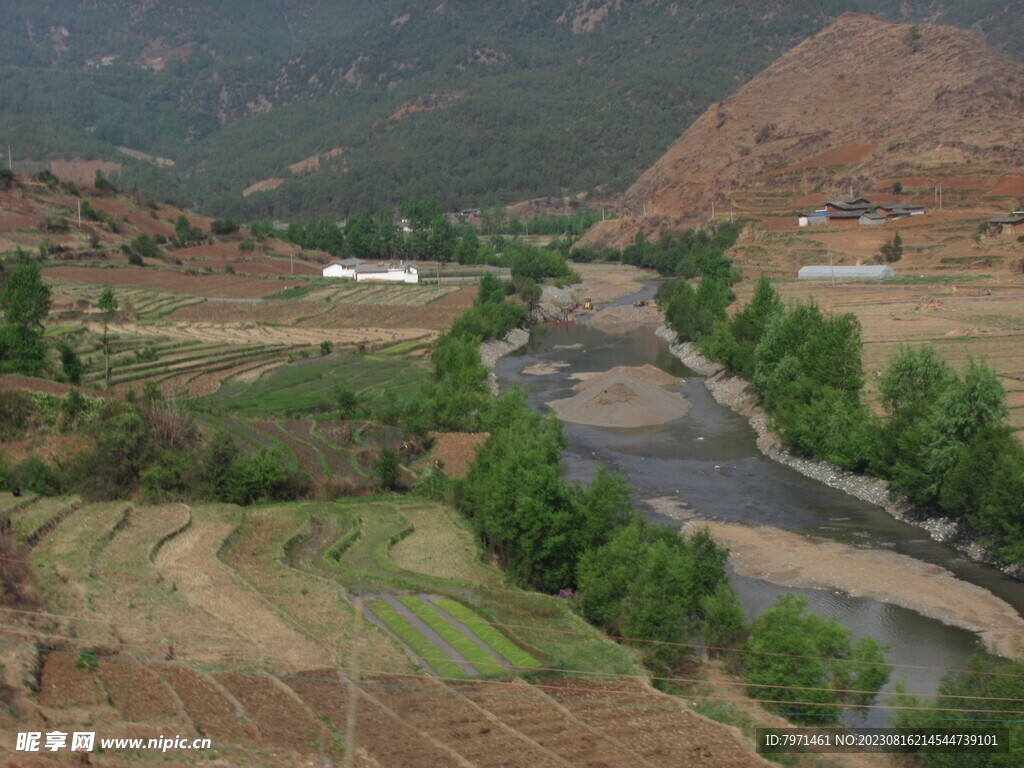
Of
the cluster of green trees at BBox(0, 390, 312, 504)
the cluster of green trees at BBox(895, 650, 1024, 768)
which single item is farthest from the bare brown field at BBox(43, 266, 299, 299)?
the cluster of green trees at BBox(895, 650, 1024, 768)

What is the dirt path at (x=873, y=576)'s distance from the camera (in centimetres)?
2194

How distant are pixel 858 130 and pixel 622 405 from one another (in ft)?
270

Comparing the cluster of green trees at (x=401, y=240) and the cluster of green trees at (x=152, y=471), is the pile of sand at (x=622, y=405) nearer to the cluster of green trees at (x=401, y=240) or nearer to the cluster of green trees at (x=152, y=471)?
the cluster of green trees at (x=152, y=471)

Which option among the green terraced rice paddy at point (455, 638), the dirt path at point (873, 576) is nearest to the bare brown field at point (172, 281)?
the dirt path at point (873, 576)

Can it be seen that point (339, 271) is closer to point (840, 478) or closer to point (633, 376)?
point (633, 376)

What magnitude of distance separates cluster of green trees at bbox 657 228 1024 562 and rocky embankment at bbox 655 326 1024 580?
31 cm

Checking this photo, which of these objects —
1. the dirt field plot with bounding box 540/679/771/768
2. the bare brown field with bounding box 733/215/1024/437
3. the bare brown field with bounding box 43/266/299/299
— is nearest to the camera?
the dirt field plot with bounding box 540/679/771/768

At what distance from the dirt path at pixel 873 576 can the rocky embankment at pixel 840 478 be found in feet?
5.68

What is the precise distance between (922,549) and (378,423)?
65.8ft

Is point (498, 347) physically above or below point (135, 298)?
below

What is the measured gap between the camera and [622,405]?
1705 inches

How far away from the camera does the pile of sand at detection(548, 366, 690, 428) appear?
140ft

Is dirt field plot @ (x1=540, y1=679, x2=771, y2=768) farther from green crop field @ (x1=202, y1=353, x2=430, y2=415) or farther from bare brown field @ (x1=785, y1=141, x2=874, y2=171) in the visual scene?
bare brown field @ (x1=785, y1=141, x2=874, y2=171)

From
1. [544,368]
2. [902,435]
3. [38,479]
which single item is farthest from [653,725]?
[544,368]
